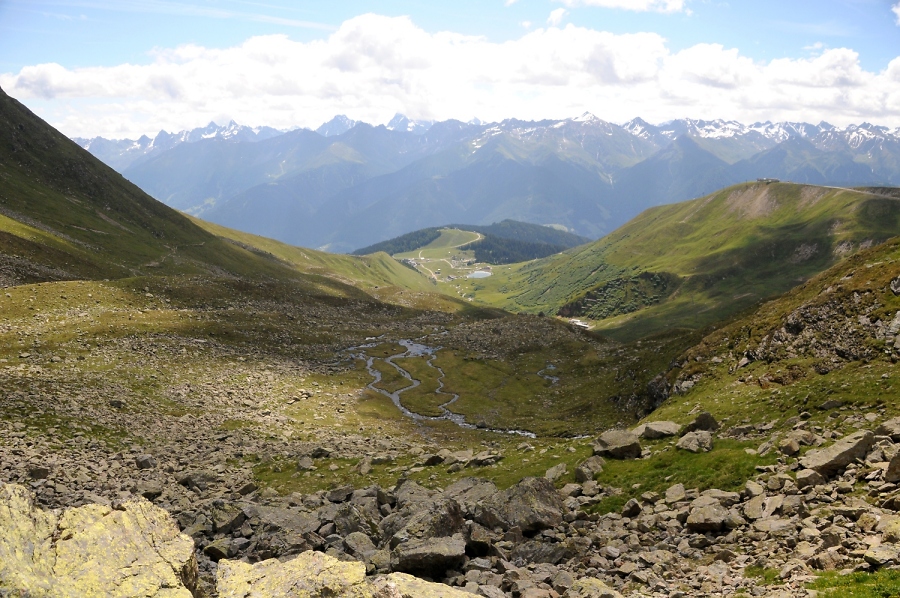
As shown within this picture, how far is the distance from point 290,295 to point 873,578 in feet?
485

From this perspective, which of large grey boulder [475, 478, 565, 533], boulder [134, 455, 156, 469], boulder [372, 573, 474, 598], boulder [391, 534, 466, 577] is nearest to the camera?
boulder [372, 573, 474, 598]

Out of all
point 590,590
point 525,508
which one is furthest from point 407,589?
point 525,508

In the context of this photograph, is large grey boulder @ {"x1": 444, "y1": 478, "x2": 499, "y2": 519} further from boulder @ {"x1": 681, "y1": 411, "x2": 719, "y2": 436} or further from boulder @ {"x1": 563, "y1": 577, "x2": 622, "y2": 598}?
boulder @ {"x1": 681, "y1": 411, "x2": 719, "y2": 436}

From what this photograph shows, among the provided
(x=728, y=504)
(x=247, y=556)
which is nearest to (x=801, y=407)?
(x=728, y=504)

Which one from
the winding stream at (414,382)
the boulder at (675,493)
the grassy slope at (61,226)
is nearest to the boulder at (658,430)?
the boulder at (675,493)

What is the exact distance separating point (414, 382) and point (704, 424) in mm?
72340

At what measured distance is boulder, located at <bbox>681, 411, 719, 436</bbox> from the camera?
38.1 meters

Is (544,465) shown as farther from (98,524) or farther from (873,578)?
(98,524)

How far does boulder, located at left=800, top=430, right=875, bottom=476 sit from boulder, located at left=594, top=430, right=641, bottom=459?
40.3 feet

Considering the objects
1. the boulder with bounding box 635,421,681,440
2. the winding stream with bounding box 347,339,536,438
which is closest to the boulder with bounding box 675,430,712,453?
the boulder with bounding box 635,421,681,440

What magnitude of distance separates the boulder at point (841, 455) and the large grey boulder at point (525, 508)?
42.2ft

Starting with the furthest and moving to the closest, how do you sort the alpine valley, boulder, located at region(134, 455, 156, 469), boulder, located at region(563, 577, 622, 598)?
1. boulder, located at region(134, 455, 156, 469)
2. boulder, located at region(563, 577, 622, 598)
3. the alpine valley

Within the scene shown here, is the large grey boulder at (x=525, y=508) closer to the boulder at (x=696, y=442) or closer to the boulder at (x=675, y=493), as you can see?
the boulder at (x=675, y=493)

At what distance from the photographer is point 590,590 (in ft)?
69.9
